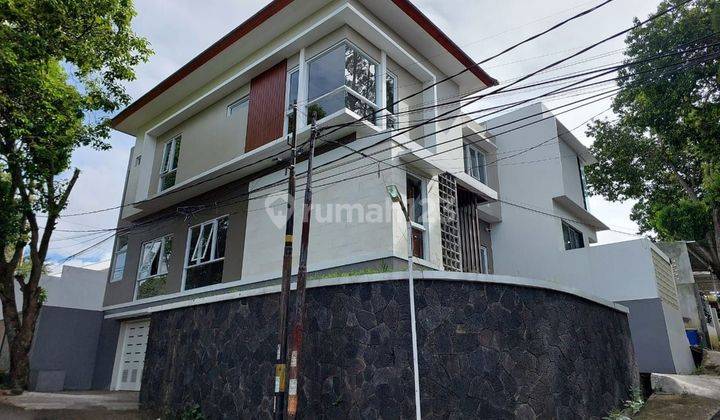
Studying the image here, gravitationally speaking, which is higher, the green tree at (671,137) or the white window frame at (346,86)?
the green tree at (671,137)

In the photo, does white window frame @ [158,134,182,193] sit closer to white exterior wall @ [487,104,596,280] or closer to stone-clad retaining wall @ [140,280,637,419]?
stone-clad retaining wall @ [140,280,637,419]

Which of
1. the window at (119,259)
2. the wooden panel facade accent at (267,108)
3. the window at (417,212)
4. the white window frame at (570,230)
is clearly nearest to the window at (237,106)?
the wooden panel facade accent at (267,108)

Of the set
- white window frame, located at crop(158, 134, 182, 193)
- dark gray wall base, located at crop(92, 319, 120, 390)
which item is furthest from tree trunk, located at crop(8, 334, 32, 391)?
white window frame, located at crop(158, 134, 182, 193)

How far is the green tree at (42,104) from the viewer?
1058cm

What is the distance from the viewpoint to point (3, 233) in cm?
1257

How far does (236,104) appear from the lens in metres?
14.3

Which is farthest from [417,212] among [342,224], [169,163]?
[169,163]

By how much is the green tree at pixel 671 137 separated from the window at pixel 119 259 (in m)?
17.7

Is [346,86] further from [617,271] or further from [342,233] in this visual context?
[617,271]

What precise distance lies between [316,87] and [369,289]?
6.12m

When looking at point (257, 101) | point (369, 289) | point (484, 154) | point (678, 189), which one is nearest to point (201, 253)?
point (257, 101)

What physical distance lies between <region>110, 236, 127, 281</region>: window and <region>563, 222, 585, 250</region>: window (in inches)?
620

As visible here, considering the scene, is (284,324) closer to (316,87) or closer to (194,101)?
(316,87)

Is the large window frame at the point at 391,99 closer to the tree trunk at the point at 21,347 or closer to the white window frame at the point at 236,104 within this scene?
the white window frame at the point at 236,104
